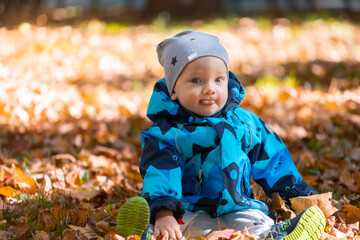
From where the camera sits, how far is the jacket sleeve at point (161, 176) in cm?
218

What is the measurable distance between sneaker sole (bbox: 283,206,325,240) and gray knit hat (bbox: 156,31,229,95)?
892 mm

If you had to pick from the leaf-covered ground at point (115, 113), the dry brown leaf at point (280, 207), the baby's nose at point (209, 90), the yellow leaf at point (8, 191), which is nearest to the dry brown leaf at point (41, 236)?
the leaf-covered ground at point (115, 113)

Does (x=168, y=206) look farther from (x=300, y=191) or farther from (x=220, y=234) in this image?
(x=300, y=191)

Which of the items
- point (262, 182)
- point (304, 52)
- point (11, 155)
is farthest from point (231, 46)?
point (262, 182)

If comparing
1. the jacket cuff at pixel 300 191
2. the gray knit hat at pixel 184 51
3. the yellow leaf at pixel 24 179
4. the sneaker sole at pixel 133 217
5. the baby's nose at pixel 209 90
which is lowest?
the yellow leaf at pixel 24 179

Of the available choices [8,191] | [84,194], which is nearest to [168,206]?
[84,194]

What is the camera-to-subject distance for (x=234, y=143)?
2.37 meters

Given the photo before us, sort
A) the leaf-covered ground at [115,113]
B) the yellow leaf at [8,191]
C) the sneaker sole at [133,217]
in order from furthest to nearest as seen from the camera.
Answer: the yellow leaf at [8,191]
the leaf-covered ground at [115,113]
the sneaker sole at [133,217]

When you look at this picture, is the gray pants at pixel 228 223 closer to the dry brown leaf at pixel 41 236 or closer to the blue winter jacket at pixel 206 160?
the blue winter jacket at pixel 206 160

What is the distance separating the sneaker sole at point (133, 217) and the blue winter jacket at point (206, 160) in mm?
126

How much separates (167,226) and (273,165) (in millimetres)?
755

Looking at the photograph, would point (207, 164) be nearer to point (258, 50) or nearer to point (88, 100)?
point (88, 100)

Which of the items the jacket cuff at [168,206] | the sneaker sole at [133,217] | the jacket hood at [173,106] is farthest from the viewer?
the jacket hood at [173,106]

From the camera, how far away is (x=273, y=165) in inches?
100
